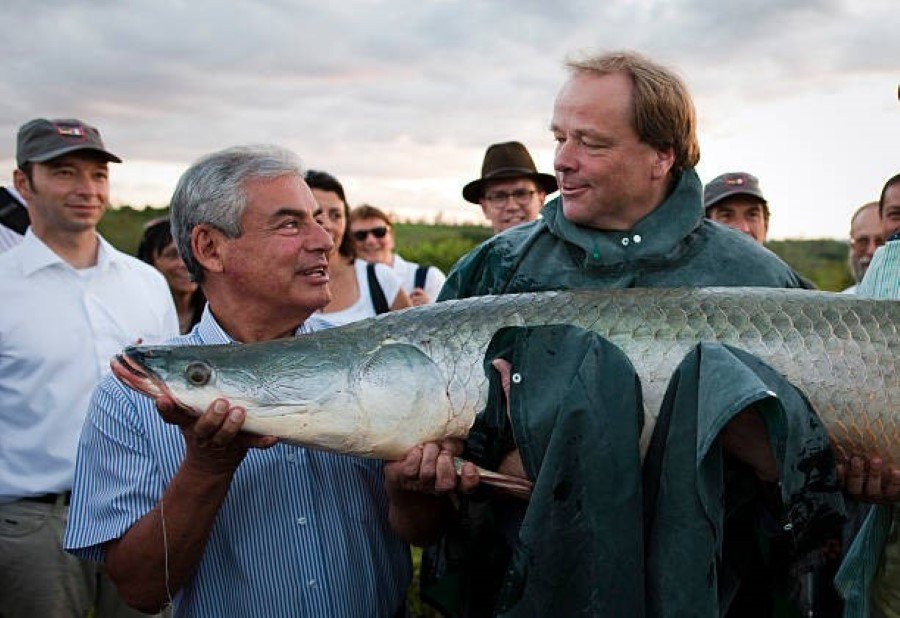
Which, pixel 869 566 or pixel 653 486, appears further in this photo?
pixel 869 566

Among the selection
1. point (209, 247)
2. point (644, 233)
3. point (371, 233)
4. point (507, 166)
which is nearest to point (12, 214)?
point (371, 233)

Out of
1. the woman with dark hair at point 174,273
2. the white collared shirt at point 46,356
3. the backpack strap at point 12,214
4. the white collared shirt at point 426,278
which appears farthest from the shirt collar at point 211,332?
the white collared shirt at point 426,278

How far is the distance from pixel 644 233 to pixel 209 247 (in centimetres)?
159

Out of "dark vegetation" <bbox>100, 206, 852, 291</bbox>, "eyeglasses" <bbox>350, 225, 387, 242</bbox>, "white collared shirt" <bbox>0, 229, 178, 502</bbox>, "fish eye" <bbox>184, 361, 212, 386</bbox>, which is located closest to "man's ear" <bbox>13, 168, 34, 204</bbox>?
"white collared shirt" <bbox>0, 229, 178, 502</bbox>

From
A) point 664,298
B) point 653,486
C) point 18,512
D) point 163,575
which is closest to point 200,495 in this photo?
point 163,575

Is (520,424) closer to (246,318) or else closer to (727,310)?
(727,310)

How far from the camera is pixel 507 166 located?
775 centimetres

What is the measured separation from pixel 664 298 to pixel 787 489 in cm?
74

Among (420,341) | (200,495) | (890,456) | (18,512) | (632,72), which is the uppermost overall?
(632,72)

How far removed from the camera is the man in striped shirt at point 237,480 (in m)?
3.01

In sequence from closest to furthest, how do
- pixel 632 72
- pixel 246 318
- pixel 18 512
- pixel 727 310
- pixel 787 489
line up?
pixel 787 489
pixel 727 310
pixel 246 318
pixel 632 72
pixel 18 512

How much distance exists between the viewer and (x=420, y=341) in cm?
311

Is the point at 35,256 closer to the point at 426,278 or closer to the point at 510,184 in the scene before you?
the point at 426,278

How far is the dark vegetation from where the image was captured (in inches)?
913
